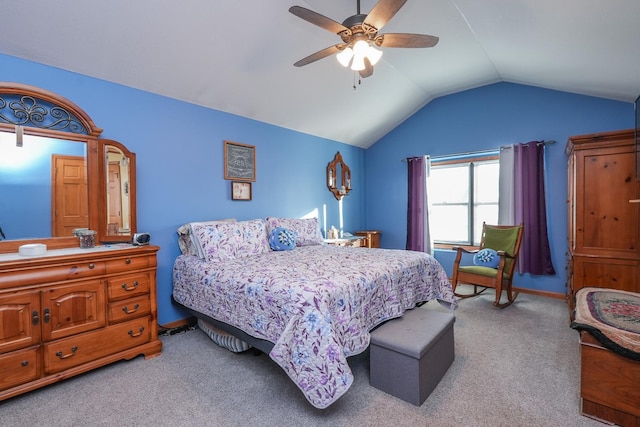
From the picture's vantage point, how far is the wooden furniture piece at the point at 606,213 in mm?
2607

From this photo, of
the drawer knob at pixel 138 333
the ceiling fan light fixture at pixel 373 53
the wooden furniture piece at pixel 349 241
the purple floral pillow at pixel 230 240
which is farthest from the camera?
the wooden furniture piece at pixel 349 241

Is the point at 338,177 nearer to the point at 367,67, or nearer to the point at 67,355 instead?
the point at 367,67

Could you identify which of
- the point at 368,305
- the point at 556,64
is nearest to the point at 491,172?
the point at 556,64

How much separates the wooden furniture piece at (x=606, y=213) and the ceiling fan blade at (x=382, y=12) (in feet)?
7.53

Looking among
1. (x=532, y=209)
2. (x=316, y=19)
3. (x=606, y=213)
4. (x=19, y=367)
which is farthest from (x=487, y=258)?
(x=19, y=367)

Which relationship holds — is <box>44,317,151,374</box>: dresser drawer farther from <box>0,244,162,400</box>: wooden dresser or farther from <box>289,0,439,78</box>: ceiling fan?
<box>289,0,439,78</box>: ceiling fan

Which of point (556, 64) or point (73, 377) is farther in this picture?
point (556, 64)

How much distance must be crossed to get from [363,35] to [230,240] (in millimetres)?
2076

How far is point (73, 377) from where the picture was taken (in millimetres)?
2090

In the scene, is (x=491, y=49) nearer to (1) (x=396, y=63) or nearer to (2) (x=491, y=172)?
(1) (x=396, y=63)

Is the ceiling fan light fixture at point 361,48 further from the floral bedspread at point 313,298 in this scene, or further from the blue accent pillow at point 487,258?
the blue accent pillow at point 487,258

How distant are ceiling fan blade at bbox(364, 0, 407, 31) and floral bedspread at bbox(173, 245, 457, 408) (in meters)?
1.67

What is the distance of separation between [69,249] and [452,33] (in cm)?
397

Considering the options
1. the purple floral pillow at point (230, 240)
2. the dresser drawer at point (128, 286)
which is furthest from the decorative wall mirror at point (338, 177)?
the dresser drawer at point (128, 286)
